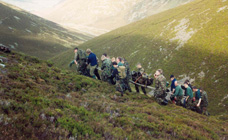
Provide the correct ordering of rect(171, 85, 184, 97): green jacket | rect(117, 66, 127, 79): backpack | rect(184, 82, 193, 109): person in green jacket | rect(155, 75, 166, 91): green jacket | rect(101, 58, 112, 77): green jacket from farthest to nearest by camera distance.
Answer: rect(101, 58, 112, 77): green jacket → rect(117, 66, 127, 79): backpack → rect(184, 82, 193, 109): person in green jacket → rect(171, 85, 184, 97): green jacket → rect(155, 75, 166, 91): green jacket

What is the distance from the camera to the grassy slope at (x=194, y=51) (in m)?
19.1

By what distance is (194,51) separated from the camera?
86.0 ft

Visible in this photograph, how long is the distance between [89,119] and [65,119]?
4.16 ft

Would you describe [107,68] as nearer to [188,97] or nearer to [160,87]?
[160,87]

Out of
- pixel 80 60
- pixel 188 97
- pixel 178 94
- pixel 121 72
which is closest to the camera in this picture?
pixel 178 94

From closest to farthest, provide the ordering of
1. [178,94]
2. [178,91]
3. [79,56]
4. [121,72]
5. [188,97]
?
[178,91], [178,94], [188,97], [121,72], [79,56]

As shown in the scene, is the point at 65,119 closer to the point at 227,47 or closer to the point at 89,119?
the point at 89,119

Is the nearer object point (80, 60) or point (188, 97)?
point (188, 97)

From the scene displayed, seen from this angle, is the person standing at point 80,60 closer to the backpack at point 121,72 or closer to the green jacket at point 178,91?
the backpack at point 121,72

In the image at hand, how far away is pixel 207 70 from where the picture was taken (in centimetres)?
2130

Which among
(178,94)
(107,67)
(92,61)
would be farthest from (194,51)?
(92,61)

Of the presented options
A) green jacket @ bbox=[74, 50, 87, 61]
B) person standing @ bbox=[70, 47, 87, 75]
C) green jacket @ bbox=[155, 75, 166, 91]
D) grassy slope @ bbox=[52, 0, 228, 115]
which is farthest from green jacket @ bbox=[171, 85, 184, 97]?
green jacket @ bbox=[74, 50, 87, 61]

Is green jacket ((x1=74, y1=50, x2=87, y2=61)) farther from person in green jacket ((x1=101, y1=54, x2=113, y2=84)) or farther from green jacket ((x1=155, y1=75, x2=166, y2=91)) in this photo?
green jacket ((x1=155, y1=75, x2=166, y2=91))

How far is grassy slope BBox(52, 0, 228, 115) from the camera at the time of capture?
19.1 metres
